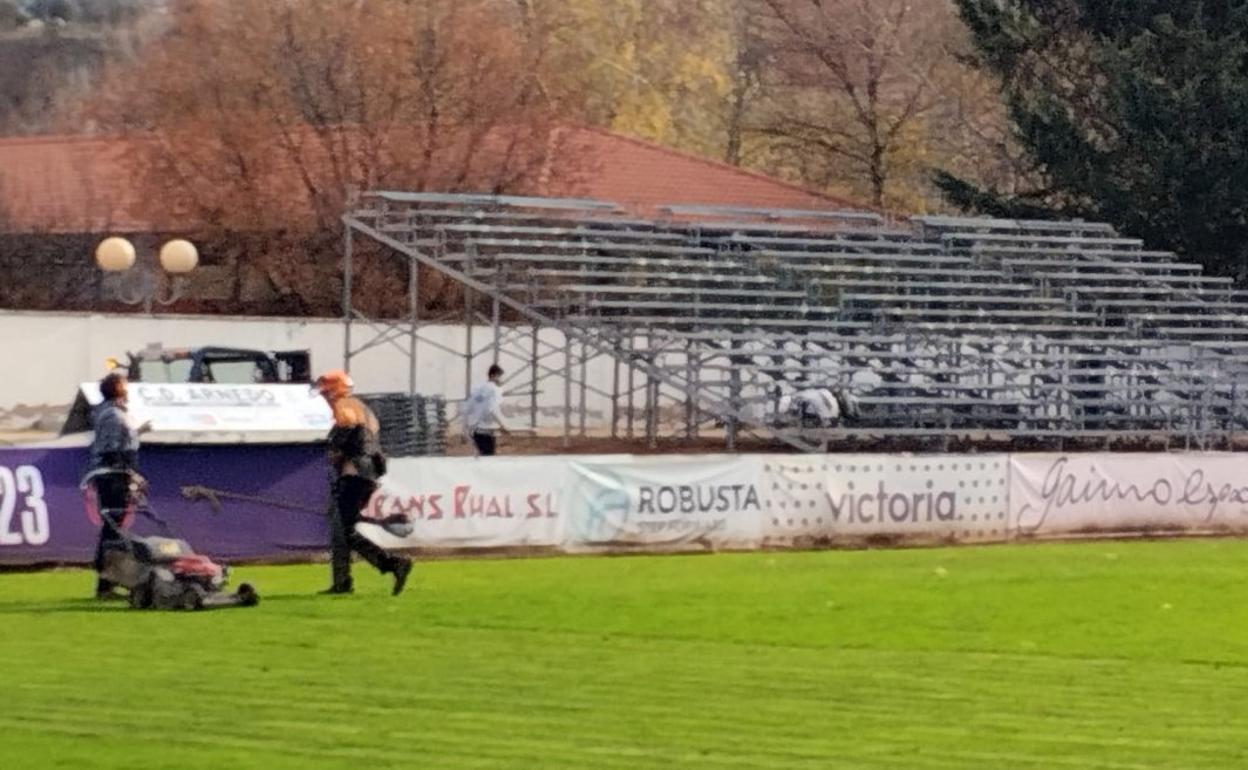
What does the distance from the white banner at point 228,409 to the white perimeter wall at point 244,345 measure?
691 inches

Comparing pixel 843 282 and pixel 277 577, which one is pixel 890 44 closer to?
pixel 843 282

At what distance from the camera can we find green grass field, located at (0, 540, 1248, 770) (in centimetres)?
1180

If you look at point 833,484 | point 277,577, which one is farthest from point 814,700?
point 833,484

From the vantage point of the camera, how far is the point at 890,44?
222 ft

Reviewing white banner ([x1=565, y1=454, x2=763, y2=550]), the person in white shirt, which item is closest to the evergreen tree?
the person in white shirt

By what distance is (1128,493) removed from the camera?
3005cm

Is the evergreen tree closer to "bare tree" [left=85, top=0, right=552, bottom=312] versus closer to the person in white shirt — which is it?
"bare tree" [left=85, top=0, right=552, bottom=312]

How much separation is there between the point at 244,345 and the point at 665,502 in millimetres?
21887

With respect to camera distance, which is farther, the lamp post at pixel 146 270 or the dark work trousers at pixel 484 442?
the lamp post at pixel 146 270

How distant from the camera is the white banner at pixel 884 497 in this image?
1072 inches

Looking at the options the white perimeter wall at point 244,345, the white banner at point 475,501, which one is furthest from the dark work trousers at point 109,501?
the white perimeter wall at point 244,345

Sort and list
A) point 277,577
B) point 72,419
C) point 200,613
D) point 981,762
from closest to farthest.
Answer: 1. point 981,762
2. point 200,613
3. point 277,577
4. point 72,419

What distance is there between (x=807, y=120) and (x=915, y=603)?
50.1 metres

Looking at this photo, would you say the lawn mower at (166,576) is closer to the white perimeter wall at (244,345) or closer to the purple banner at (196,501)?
the purple banner at (196,501)
